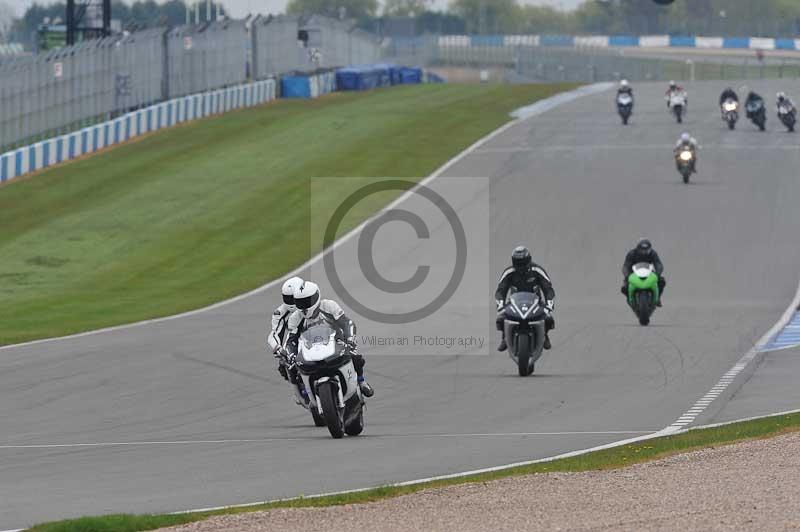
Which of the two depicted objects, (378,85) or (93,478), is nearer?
(93,478)

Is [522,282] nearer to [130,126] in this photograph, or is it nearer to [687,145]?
[687,145]

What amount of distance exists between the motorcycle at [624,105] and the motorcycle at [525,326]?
131 ft

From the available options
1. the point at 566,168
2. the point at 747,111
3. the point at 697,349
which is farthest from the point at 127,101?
the point at 697,349

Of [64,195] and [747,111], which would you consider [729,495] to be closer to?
[64,195]

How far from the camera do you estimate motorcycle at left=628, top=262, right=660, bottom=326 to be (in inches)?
1016

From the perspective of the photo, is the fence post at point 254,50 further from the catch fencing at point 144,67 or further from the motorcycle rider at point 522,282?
the motorcycle rider at point 522,282

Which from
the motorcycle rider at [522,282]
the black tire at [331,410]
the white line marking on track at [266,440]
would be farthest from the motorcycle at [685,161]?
the black tire at [331,410]

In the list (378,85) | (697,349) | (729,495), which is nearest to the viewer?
(729,495)

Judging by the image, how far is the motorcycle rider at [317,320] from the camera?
51.2 feet

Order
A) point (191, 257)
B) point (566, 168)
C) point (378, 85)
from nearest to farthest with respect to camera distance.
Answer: point (191, 257) → point (566, 168) → point (378, 85)

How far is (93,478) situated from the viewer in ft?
45.0

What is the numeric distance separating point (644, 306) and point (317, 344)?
11405mm

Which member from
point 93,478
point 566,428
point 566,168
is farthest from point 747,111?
point 93,478

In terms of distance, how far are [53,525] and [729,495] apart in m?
5.07
